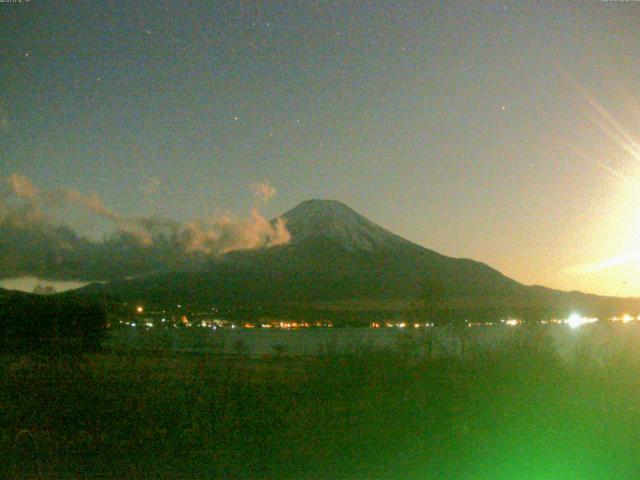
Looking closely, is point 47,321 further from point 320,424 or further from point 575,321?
point 320,424

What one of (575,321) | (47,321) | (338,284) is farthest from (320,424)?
(338,284)

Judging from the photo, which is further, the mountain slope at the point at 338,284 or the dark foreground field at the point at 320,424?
the mountain slope at the point at 338,284

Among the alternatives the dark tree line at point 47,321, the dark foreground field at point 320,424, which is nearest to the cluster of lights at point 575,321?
the dark foreground field at point 320,424

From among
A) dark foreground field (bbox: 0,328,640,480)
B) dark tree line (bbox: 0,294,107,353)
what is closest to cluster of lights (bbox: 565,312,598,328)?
dark foreground field (bbox: 0,328,640,480)

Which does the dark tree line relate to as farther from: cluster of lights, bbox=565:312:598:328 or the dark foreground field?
cluster of lights, bbox=565:312:598:328

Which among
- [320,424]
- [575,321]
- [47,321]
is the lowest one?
[320,424]

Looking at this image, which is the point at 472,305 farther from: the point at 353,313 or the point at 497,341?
the point at 497,341

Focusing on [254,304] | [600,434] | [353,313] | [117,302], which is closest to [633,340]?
[600,434]

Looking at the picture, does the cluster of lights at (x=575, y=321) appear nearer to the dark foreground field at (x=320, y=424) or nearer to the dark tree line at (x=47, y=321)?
the dark foreground field at (x=320, y=424)
